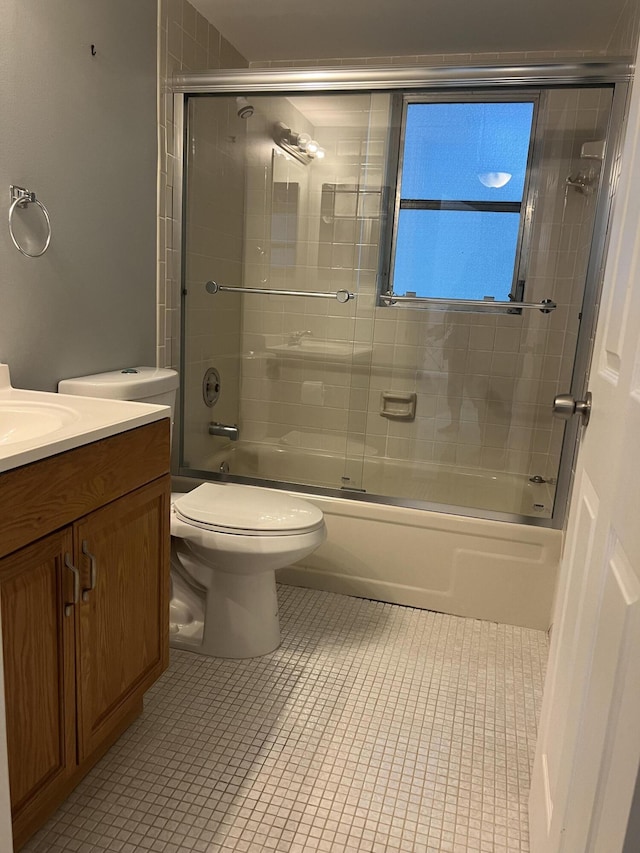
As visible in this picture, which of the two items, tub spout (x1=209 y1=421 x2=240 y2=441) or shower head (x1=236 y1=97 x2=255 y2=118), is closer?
shower head (x1=236 y1=97 x2=255 y2=118)

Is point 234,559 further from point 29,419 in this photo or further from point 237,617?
point 29,419

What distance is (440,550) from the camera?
2328 mm

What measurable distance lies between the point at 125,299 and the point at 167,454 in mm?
832

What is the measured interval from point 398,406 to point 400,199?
0.88 m

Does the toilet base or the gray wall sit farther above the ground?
the gray wall

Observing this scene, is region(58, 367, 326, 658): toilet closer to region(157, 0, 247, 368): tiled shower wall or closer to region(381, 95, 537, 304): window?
region(157, 0, 247, 368): tiled shower wall

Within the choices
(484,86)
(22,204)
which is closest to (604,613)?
(22,204)

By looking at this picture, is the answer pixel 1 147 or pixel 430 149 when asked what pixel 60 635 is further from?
pixel 430 149

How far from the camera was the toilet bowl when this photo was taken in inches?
74.3

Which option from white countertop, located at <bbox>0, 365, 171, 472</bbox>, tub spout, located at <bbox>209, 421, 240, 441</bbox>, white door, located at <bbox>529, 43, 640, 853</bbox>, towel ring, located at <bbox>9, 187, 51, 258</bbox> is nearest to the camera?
white door, located at <bbox>529, 43, 640, 853</bbox>

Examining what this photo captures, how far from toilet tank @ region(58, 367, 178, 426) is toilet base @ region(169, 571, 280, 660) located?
590mm

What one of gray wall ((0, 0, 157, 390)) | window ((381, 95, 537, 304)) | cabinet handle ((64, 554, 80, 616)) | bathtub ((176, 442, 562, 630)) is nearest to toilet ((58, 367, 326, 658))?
gray wall ((0, 0, 157, 390))

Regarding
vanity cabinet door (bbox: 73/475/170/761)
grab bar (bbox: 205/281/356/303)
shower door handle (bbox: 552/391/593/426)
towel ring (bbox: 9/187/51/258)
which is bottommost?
vanity cabinet door (bbox: 73/475/170/761)

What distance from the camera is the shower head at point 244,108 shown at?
2.53 meters
